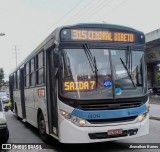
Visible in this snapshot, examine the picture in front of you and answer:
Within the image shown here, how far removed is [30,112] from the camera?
12.4 meters

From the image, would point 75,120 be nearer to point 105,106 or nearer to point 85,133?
point 85,133

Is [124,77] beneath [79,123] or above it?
above

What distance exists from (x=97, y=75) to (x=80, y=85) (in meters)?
0.46

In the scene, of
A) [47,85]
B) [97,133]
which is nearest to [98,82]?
[97,133]

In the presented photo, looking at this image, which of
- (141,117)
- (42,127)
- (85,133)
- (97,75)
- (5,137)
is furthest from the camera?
(42,127)

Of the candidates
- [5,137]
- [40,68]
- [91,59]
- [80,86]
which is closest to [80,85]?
[80,86]

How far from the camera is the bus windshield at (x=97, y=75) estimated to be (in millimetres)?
7762

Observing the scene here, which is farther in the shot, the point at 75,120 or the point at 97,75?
the point at 97,75

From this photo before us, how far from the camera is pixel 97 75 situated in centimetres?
789

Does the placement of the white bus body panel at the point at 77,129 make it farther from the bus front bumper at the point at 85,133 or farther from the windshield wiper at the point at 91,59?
the windshield wiper at the point at 91,59

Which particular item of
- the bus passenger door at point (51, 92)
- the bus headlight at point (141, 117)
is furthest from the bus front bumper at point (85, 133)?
the bus passenger door at point (51, 92)

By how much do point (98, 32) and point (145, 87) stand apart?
1751mm

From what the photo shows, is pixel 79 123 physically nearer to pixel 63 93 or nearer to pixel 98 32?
pixel 63 93

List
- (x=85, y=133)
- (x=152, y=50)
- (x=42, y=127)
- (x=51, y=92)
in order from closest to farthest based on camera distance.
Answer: (x=85, y=133) → (x=51, y=92) → (x=42, y=127) → (x=152, y=50)
